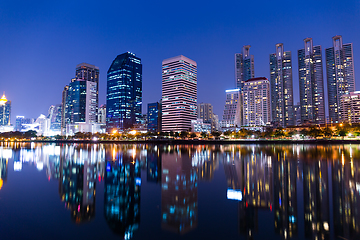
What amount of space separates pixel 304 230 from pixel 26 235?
444 inches

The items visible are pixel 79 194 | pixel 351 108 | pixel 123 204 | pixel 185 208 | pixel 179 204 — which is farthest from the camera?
pixel 351 108

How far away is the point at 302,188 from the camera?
1594 cm

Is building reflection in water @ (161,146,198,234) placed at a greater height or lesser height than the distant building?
lesser

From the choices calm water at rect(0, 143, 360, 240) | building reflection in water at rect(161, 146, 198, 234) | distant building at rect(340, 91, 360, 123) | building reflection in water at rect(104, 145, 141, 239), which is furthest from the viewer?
distant building at rect(340, 91, 360, 123)

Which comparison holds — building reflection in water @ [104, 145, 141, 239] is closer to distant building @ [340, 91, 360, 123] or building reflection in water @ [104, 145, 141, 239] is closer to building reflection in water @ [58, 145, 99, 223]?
building reflection in water @ [58, 145, 99, 223]

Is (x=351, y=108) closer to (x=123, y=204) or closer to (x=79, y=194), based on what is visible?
(x=123, y=204)

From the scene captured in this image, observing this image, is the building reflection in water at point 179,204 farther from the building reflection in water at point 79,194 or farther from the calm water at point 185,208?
the building reflection in water at point 79,194

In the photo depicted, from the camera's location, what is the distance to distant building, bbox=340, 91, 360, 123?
180m

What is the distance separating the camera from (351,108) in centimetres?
18475

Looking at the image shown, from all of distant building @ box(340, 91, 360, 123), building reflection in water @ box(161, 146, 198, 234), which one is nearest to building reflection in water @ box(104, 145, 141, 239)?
building reflection in water @ box(161, 146, 198, 234)

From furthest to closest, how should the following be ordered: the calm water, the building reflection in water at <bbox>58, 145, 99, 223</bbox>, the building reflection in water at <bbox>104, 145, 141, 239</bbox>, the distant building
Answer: the distant building
the building reflection in water at <bbox>58, 145, 99, 223</bbox>
the building reflection in water at <bbox>104, 145, 141, 239</bbox>
the calm water

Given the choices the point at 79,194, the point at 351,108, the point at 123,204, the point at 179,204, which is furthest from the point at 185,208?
the point at 351,108

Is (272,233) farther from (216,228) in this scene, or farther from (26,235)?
(26,235)

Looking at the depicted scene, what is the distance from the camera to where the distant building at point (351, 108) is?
180 m
